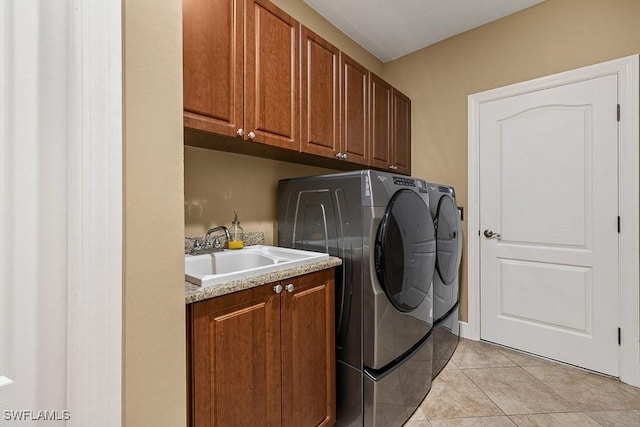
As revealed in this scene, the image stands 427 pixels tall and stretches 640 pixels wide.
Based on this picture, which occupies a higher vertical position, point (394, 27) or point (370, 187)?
point (394, 27)

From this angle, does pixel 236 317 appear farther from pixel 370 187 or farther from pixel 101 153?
pixel 370 187

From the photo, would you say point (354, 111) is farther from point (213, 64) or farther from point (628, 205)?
point (628, 205)

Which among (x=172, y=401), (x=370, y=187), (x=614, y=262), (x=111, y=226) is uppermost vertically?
(x=370, y=187)

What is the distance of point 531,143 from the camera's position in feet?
7.57

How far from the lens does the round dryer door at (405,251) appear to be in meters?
1.42

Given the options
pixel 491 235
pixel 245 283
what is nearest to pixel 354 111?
pixel 245 283

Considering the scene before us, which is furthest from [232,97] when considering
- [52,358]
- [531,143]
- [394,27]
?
[531,143]

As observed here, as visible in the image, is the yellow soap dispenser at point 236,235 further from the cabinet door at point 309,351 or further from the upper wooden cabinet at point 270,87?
the cabinet door at point 309,351

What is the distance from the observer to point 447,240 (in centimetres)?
213

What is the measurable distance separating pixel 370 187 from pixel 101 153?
1075 mm

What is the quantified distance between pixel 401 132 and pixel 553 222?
56.6 inches

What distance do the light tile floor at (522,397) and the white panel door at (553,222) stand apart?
0.21 meters

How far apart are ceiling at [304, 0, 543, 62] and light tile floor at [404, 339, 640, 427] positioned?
2816mm

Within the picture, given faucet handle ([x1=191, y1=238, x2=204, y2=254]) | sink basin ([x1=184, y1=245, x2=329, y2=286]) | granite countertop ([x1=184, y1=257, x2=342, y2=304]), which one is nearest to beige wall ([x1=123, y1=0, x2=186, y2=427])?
granite countertop ([x1=184, y1=257, x2=342, y2=304])
